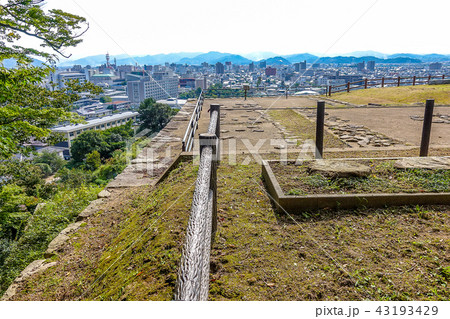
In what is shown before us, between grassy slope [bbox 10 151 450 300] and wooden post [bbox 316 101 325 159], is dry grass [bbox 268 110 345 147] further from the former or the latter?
grassy slope [bbox 10 151 450 300]

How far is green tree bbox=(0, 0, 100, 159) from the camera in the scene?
6397 mm

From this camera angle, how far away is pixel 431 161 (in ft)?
13.0

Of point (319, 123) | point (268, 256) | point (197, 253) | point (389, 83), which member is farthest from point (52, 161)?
point (197, 253)

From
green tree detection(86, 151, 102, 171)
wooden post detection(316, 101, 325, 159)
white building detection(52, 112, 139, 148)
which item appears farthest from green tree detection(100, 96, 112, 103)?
wooden post detection(316, 101, 325, 159)

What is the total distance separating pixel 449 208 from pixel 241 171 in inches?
96.9

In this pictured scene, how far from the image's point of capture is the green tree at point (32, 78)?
6397 mm

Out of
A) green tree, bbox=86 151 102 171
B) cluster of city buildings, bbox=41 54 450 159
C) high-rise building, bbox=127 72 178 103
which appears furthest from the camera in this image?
high-rise building, bbox=127 72 178 103

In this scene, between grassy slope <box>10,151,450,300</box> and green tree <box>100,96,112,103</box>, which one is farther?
green tree <box>100,96,112,103</box>

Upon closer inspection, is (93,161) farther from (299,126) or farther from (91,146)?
(299,126)

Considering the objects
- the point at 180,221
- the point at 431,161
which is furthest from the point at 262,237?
the point at 431,161

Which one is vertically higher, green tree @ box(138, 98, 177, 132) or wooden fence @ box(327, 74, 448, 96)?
wooden fence @ box(327, 74, 448, 96)

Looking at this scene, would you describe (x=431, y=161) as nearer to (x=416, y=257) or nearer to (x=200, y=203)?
(x=416, y=257)

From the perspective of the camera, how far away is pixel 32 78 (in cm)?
645

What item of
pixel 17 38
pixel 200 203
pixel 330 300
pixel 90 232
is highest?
pixel 17 38
